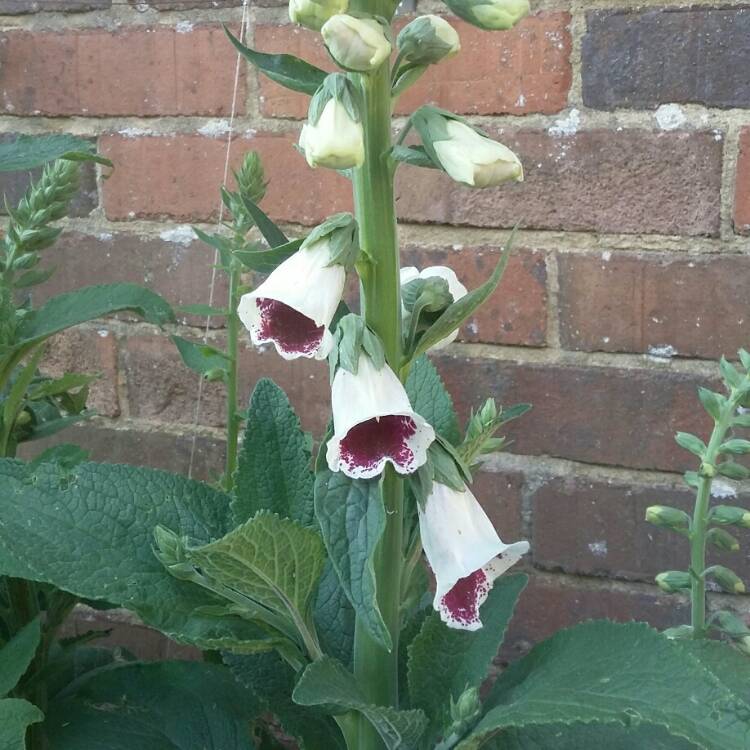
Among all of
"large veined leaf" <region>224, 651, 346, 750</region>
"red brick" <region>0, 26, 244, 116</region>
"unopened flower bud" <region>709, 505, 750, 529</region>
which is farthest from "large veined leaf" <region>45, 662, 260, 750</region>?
"red brick" <region>0, 26, 244, 116</region>

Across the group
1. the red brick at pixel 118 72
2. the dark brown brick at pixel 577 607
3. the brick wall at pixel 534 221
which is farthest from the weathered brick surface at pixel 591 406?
the red brick at pixel 118 72

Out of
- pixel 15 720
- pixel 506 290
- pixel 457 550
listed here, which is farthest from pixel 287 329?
pixel 506 290

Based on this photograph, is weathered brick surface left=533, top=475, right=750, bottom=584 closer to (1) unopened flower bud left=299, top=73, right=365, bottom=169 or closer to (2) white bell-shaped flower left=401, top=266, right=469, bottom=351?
(2) white bell-shaped flower left=401, top=266, right=469, bottom=351

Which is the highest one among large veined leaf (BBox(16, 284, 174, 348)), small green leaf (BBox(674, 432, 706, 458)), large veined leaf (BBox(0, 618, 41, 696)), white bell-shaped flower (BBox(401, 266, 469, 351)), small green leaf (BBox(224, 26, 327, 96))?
small green leaf (BBox(224, 26, 327, 96))

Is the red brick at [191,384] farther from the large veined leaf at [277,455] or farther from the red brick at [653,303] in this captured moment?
the large veined leaf at [277,455]

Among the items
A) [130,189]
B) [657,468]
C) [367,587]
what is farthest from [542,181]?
[367,587]
